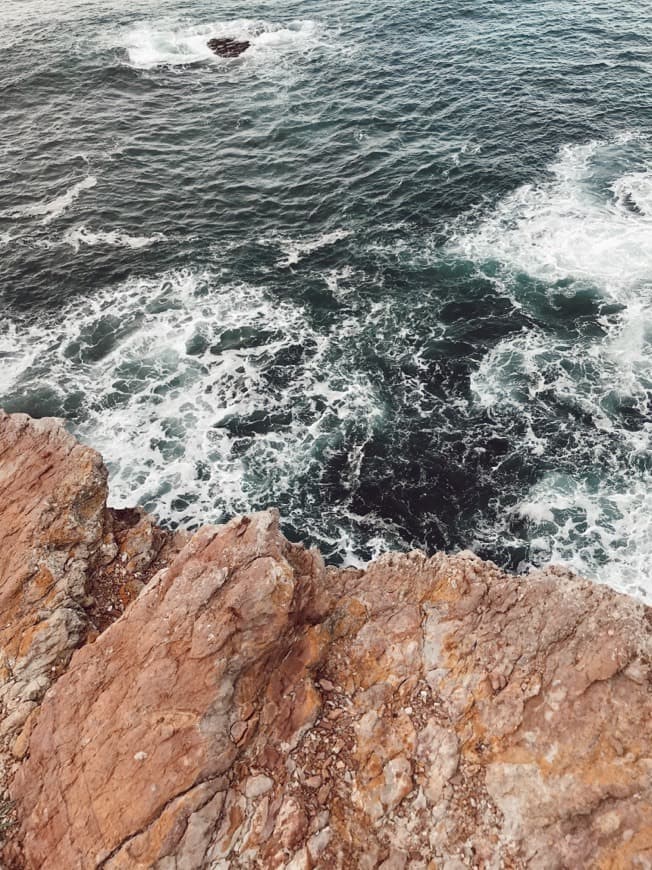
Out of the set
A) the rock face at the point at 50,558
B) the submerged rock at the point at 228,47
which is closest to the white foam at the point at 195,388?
the rock face at the point at 50,558

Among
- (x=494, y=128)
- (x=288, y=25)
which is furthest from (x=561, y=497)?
(x=288, y=25)

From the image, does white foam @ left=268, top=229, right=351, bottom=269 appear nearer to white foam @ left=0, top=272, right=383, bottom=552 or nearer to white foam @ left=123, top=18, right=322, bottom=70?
white foam @ left=0, top=272, right=383, bottom=552

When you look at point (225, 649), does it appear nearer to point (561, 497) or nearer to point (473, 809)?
point (473, 809)

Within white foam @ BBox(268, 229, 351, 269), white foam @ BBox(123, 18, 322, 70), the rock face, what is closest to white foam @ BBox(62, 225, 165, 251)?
white foam @ BBox(268, 229, 351, 269)

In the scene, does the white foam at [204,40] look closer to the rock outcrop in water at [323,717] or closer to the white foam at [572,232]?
the white foam at [572,232]

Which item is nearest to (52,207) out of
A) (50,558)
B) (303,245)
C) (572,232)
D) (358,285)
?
(303,245)

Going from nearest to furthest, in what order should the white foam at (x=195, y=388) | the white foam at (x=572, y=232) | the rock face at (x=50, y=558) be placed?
the rock face at (x=50, y=558) < the white foam at (x=195, y=388) < the white foam at (x=572, y=232)
